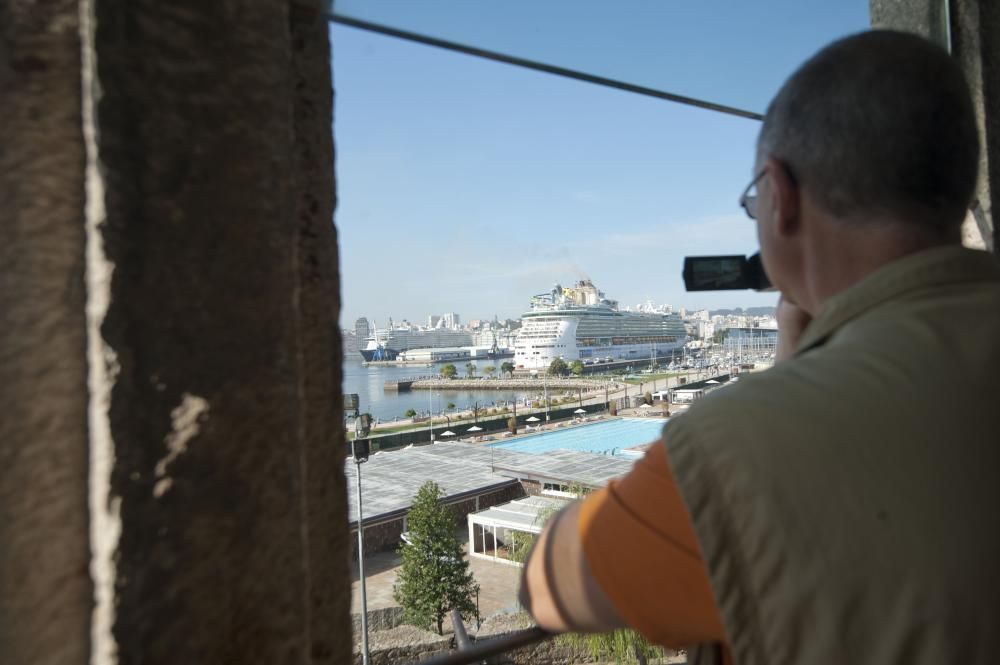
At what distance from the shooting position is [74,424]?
445 millimetres

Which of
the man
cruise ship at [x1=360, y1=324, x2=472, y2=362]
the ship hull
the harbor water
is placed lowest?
the harbor water

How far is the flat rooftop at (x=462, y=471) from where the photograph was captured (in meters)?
10.1

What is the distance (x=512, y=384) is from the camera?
28312 mm

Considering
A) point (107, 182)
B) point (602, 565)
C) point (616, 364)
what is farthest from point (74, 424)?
point (616, 364)

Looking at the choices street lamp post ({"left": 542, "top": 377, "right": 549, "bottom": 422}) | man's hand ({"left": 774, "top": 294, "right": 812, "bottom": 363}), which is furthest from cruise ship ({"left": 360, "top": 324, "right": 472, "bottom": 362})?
man's hand ({"left": 774, "top": 294, "right": 812, "bottom": 363})

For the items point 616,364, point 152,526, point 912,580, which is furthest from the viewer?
point 616,364

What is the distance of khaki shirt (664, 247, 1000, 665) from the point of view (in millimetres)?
337

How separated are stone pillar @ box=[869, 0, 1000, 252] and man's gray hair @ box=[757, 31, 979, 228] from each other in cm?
121

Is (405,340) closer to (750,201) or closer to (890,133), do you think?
(750,201)

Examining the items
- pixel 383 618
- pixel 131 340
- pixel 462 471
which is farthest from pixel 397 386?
pixel 131 340

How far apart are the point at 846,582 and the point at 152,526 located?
15.5 inches

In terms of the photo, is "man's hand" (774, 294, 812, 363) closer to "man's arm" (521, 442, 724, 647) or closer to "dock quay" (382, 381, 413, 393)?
"man's arm" (521, 442, 724, 647)

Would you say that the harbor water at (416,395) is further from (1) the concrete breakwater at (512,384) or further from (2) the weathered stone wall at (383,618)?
(2) the weathered stone wall at (383,618)

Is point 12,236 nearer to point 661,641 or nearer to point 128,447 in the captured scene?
point 128,447
